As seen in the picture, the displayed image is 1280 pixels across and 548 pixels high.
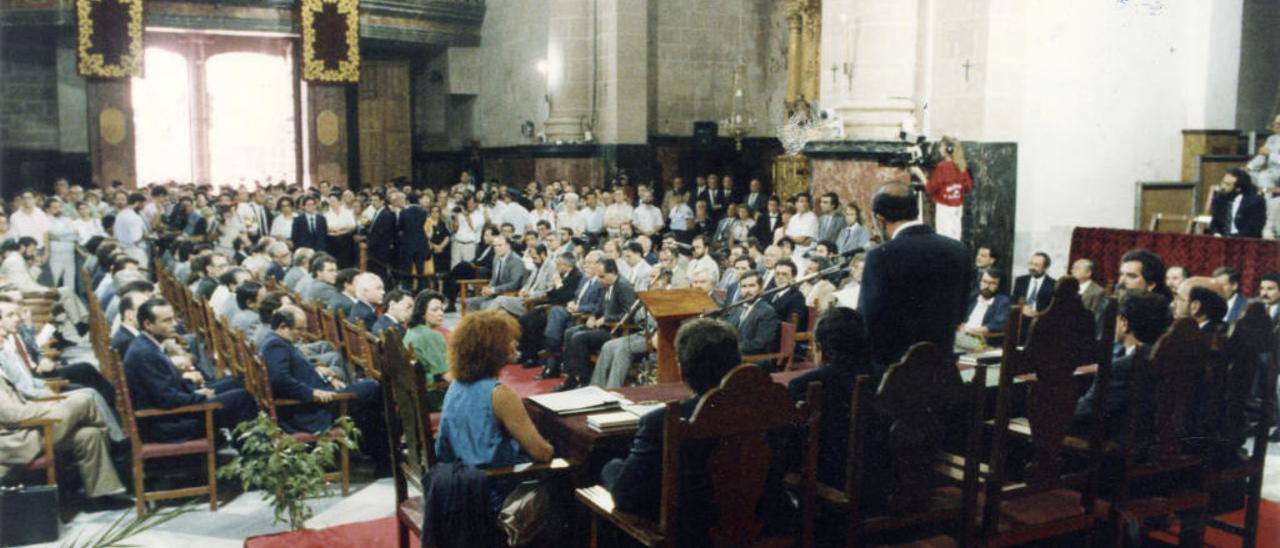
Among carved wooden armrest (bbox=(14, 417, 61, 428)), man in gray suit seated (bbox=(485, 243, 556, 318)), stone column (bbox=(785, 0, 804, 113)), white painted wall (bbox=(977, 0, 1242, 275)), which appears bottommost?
carved wooden armrest (bbox=(14, 417, 61, 428))

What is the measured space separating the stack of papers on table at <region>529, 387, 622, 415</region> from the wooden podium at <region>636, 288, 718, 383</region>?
0.99 m

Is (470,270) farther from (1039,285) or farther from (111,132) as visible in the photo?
(111,132)

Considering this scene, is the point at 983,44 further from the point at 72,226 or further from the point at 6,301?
the point at 72,226

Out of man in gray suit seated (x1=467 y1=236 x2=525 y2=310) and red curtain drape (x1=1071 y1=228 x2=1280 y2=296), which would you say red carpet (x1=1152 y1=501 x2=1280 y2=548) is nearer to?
red curtain drape (x1=1071 y1=228 x2=1280 y2=296)

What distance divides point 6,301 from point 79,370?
0.75 metres

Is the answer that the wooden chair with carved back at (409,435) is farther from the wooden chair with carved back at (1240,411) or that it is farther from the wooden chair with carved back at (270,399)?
the wooden chair with carved back at (1240,411)

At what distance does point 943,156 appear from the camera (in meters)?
10.1

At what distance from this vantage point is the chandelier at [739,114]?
17562 mm

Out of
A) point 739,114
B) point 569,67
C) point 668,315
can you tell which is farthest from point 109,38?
point 668,315

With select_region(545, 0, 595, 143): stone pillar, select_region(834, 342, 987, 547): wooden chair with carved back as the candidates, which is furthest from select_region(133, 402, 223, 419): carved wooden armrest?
select_region(545, 0, 595, 143): stone pillar

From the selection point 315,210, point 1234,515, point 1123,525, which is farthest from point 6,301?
point 315,210

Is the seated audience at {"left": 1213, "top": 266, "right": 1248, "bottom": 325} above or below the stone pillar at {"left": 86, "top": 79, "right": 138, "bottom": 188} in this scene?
below

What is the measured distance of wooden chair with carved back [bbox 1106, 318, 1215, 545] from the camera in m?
3.77

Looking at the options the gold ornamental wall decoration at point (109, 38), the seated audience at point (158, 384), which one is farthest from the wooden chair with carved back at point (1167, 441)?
the gold ornamental wall decoration at point (109, 38)
